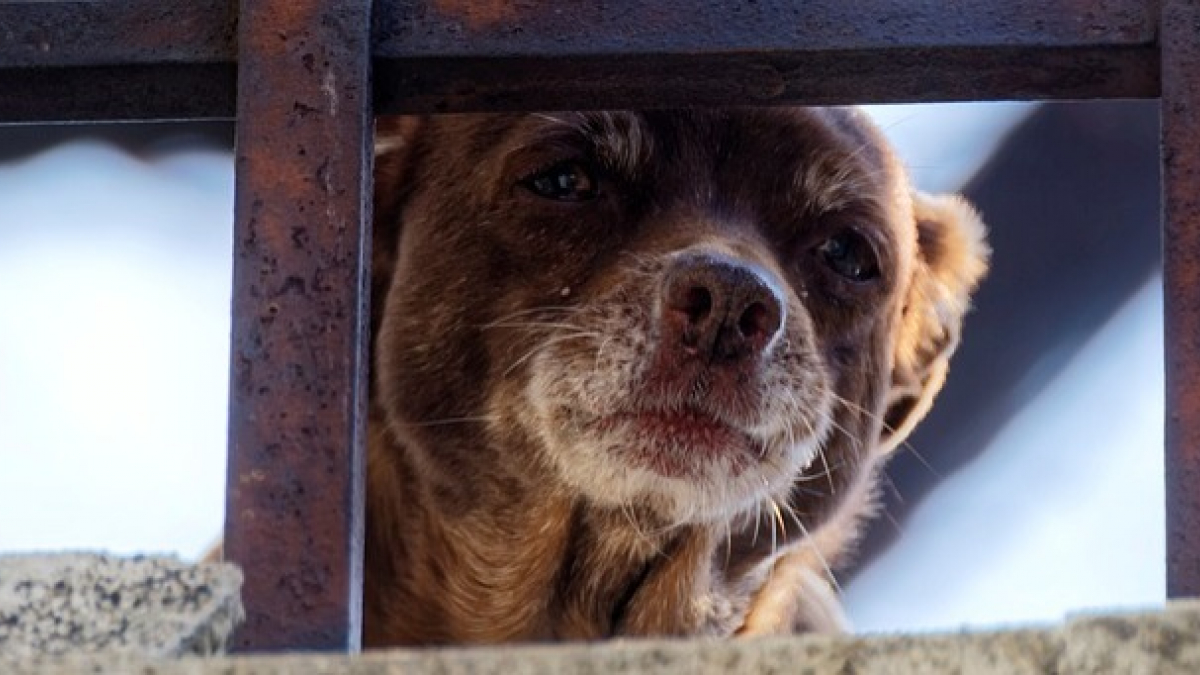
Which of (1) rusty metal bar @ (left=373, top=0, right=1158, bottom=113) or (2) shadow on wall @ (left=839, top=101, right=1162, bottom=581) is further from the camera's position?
(2) shadow on wall @ (left=839, top=101, right=1162, bottom=581)

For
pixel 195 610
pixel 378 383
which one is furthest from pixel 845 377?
pixel 195 610

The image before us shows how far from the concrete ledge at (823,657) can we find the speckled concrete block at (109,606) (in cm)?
13

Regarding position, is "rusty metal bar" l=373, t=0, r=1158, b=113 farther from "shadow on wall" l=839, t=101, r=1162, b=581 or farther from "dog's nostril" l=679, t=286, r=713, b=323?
"shadow on wall" l=839, t=101, r=1162, b=581

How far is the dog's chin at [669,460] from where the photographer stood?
10.6ft

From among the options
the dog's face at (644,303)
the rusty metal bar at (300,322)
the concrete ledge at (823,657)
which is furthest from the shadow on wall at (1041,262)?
the concrete ledge at (823,657)

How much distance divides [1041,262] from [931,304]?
1627 millimetres

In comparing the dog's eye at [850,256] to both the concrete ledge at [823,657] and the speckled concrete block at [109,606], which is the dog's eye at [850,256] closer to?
the speckled concrete block at [109,606]

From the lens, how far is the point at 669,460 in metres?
3.27

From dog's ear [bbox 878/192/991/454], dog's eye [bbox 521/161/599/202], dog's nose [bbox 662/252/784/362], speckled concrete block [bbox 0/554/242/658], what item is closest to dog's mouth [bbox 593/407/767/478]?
dog's nose [bbox 662/252/784/362]

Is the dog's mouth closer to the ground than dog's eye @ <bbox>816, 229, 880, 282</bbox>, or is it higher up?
closer to the ground

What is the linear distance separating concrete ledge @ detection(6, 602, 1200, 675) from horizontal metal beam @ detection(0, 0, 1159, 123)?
2.22 ft

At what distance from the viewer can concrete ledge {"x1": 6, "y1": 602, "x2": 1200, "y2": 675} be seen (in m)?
1.45

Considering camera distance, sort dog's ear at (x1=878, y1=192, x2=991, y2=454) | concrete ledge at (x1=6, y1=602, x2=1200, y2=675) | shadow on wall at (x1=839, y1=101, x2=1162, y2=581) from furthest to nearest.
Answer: shadow on wall at (x1=839, y1=101, x2=1162, y2=581) < dog's ear at (x1=878, y1=192, x2=991, y2=454) < concrete ledge at (x1=6, y1=602, x2=1200, y2=675)

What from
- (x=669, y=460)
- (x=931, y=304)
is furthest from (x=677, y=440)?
(x=931, y=304)
